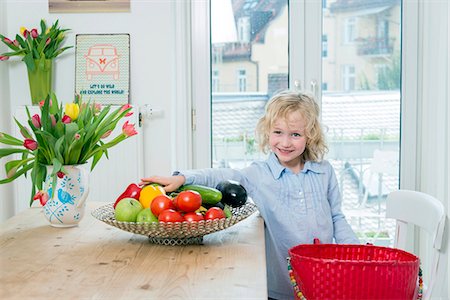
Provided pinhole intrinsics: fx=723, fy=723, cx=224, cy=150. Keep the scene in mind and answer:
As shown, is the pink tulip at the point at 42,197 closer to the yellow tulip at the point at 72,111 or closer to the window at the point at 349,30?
the yellow tulip at the point at 72,111

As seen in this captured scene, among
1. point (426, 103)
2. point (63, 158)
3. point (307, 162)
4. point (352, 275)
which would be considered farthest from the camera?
point (426, 103)

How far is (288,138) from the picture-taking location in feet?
7.84

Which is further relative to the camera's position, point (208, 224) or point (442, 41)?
point (442, 41)

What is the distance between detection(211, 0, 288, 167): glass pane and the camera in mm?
→ 3639

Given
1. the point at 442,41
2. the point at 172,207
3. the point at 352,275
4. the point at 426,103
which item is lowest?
the point at 352,275

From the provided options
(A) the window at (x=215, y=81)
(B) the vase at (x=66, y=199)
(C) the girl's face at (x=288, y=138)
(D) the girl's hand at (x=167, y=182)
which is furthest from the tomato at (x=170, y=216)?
(A) the window at (x=215, y=81)

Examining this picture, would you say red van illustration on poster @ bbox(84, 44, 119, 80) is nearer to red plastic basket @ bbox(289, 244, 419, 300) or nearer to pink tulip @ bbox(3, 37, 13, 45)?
pink tulip @ bbox(3, 37, 13, 45)

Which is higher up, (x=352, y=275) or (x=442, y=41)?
(x=442, y=41)

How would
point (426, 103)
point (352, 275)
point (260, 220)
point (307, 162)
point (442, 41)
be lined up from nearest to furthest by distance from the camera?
point (352, 275) < point (260, 220) < point (307, 162) < point (442, 41) < point (426, 103)

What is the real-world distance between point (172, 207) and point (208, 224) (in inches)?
4.2

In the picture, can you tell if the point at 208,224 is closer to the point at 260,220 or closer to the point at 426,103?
the point at 260,220

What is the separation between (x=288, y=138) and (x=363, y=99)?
1390 millimetres

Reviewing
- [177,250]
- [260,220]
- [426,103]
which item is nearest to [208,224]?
[177,250]

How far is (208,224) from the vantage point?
5.85 ft
